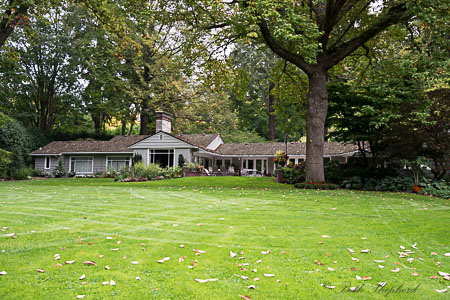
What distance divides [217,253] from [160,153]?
899 inches

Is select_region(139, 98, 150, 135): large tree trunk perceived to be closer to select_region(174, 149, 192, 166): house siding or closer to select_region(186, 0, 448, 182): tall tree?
select_region(174, 149, 192, 166): house siding

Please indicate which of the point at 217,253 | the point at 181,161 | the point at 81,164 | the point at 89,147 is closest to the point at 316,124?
the point at 217,253

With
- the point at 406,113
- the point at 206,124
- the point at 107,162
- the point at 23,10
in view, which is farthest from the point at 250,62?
the point at 23,10

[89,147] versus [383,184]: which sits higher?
[89,147]

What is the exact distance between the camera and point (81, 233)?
5.05 metres

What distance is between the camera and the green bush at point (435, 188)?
12625 mm

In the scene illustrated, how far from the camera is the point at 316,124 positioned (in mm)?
14266

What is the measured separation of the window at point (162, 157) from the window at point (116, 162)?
371 centimetres

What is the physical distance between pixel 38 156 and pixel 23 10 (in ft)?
77.1

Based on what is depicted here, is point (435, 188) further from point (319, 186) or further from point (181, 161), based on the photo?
point (181, 161)

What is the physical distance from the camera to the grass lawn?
9.96ft

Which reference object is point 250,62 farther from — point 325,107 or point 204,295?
point 204,295

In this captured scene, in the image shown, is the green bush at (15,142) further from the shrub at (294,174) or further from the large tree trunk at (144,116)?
the shrub at (294,174)

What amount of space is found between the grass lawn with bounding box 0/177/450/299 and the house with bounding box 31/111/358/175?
62.8 feet
